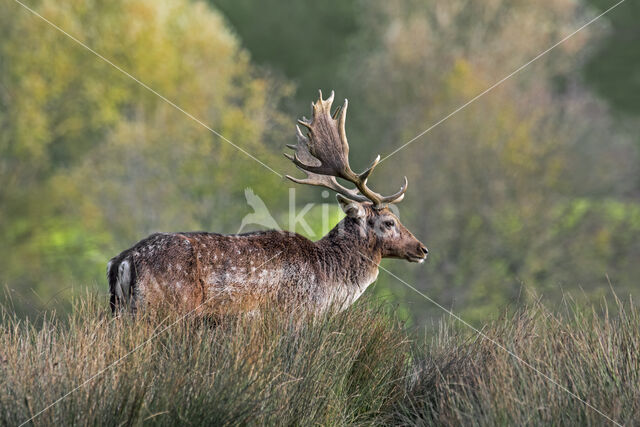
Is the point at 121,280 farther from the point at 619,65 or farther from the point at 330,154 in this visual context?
the point at 619,65

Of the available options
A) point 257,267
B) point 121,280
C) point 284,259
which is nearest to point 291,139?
point 284,259

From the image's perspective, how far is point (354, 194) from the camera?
7.34 meters

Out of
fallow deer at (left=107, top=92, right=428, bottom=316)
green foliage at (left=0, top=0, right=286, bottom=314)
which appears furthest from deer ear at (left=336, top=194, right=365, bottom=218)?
green foliage at (left=0, top=0, right=286, bottom=314)

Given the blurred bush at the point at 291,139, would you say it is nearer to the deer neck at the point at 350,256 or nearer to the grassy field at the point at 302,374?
the deer neck at the point at 350,256

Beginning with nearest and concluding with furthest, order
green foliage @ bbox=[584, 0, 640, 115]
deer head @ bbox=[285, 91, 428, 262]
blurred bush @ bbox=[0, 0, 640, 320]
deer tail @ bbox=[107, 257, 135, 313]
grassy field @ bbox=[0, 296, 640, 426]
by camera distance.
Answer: grassy field @ bbox=[0, 296, 640, 426]
deer tail @ bbox=[107, 257, 135, 313]
deer head @ bbox=[285, 91, 428, 262]
blurred bush @ bbox=[0, 0, 640, 320]
green foliage @ bbox=[584, 0, 640, 115]

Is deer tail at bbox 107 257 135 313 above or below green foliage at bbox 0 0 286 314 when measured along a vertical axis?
below

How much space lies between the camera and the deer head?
7.19 meters

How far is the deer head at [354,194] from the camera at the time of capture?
7191 millimetres

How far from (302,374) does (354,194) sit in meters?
2.72

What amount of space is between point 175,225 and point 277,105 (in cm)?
503

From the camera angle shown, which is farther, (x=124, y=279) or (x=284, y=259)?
(x=284, y=259)

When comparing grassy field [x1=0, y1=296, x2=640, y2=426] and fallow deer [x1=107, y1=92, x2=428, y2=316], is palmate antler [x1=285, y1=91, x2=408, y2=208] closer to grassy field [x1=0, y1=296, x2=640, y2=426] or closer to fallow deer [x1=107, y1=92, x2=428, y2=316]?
fallow deer [x1=107, y1=92, x2=428, y2=316]

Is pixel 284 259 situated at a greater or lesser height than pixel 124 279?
greater

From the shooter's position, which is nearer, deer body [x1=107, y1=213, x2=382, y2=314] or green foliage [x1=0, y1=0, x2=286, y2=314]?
deer body [x1=107, y1=213, x2=382, y2=314]
